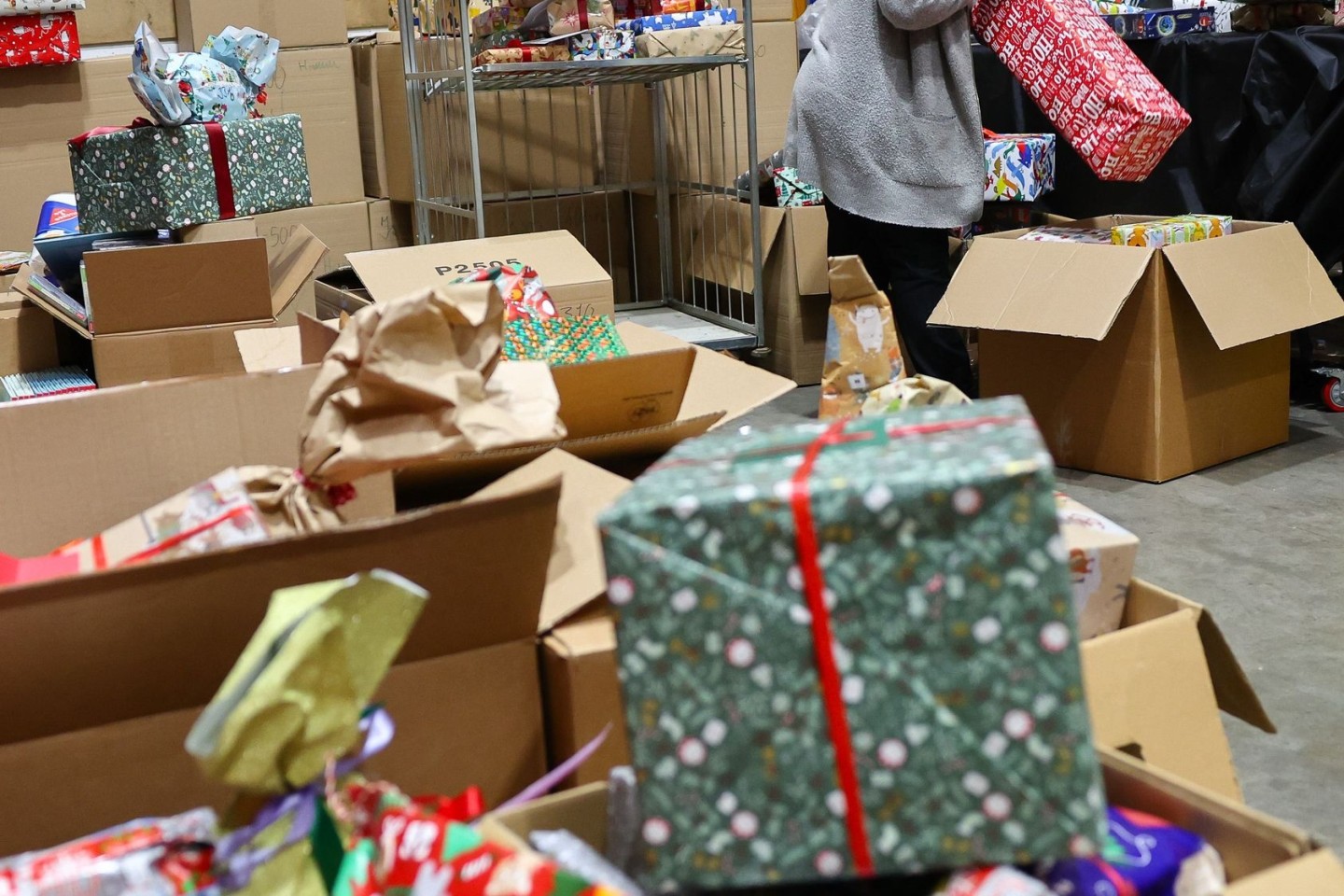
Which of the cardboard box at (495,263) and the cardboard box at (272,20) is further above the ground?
the cardboard box at (272,20)

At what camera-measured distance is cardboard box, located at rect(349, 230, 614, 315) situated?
2.16 m

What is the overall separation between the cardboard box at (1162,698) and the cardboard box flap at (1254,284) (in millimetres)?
1564

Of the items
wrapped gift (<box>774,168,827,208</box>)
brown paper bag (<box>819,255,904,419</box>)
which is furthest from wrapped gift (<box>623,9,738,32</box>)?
brown paper bag (<box>819,255,904,419</box>)

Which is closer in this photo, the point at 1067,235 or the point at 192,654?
the point at 192,654

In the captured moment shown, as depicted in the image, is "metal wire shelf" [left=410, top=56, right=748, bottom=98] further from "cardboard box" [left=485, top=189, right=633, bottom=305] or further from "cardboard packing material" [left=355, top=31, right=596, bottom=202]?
"cardboard box" [left=485, top=189, right=633, bottom=305]

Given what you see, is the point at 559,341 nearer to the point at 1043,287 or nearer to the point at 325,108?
the point at 1043,287

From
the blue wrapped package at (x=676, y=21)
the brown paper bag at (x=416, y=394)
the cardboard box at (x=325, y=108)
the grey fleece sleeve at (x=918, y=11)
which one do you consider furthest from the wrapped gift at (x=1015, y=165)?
the brown paper bag at (x=416, y=394)

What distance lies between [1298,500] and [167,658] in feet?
7.64

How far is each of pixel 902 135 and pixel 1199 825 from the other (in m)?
2.36

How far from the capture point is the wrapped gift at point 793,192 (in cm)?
374

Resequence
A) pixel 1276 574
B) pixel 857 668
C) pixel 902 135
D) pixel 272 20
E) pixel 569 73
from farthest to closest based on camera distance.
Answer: pixel 272 20
pixel 569 73
pixel 902 135
pixel 1276 574
pixel 857 668

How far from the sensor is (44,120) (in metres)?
3.66

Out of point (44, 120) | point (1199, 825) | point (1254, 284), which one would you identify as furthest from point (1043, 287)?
point (44, 120)

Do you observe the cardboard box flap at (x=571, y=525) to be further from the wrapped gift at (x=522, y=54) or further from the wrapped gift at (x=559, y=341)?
the wrapped gift at (x=522, y=54)
